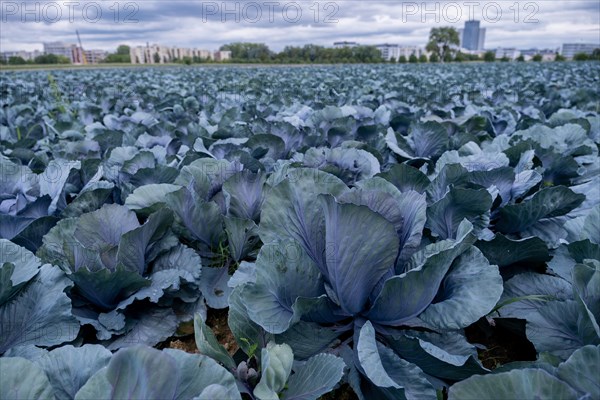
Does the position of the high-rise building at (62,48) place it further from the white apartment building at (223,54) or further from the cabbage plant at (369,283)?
the cabbage plant at (369,283)

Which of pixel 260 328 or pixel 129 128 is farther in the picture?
pixel 129 128

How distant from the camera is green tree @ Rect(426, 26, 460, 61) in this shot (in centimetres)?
5403

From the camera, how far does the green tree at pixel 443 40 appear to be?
54.0 meters

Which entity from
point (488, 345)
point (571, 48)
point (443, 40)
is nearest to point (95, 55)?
point (443, 40)

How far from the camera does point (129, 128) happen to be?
12.4 feet

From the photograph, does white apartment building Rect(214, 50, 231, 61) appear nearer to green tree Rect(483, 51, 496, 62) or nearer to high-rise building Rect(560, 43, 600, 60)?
green tree Rect(483, 51, 496, 62)

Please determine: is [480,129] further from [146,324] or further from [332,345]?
[146,324]

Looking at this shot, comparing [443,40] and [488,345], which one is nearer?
[488,345]

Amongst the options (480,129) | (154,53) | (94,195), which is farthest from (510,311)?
(154,53)

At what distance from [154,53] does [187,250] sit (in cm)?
5731

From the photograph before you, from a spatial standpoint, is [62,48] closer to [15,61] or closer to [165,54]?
[15,61]

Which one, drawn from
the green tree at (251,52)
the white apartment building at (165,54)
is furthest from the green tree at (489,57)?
the white apartment building at (165,54)

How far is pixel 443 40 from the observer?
181 ft

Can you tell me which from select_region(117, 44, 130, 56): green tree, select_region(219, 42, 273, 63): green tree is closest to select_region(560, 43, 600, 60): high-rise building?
select_region(219, 42, 273, 63): green tree
